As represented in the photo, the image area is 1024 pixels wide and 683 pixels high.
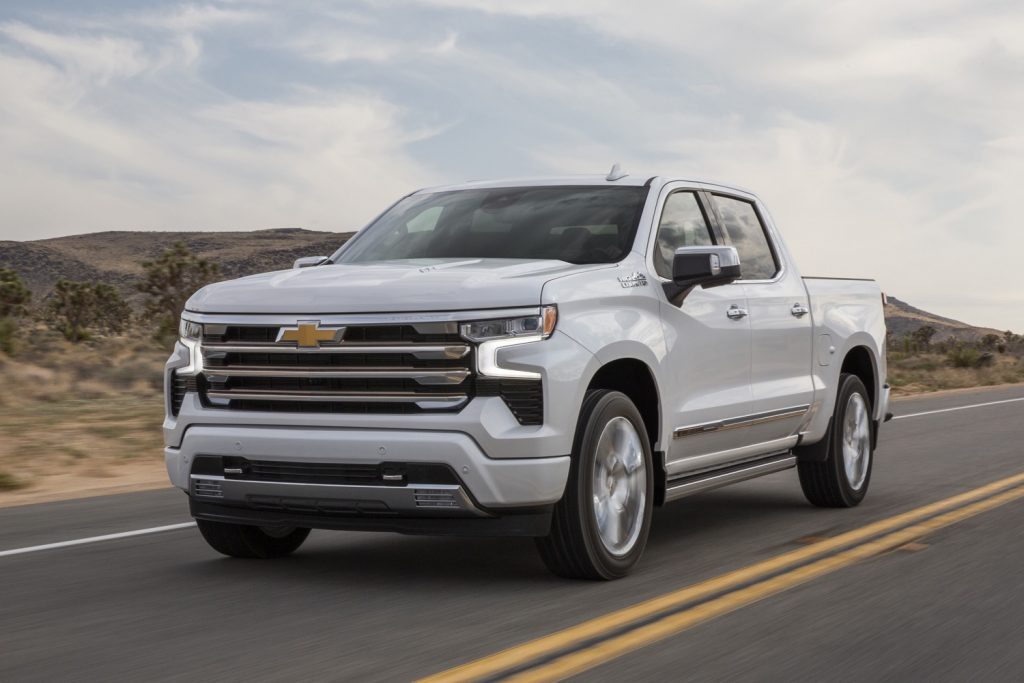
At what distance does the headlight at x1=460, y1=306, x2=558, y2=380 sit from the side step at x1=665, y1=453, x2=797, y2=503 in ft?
4.81

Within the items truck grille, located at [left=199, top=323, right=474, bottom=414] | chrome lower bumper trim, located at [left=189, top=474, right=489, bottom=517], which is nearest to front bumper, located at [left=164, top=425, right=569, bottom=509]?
chrome lower bumper trim, located at [left=189, top=474, right=489, bottom=517]

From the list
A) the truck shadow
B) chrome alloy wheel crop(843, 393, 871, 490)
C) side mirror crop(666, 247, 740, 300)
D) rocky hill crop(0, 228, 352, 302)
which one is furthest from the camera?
rocky hill crop(0, 228, 352, 302)

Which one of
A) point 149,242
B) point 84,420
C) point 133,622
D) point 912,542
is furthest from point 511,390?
point 149,242

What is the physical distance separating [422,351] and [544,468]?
0.71 m

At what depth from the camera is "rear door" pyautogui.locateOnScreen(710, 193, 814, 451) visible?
7.74m

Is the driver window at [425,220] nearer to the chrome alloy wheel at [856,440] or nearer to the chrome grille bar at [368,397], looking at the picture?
the chrome grille bar at [368,397]

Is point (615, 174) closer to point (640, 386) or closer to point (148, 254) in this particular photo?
point (640, 386)

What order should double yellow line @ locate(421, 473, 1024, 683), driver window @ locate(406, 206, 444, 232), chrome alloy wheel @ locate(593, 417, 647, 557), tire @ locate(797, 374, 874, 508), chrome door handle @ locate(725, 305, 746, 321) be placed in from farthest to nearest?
tire @ locate(797, 374, 874, 508)
driver window @ locate(406, 206, 444, 232)
chrome door handle @ locate(725, 305, 746, 321)
chrome alloy wheel @ locate(593, 417, 647, 557)
double yellow line @ locate(421, 473, 1024, 683)

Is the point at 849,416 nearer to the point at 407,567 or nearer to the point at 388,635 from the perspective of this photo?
the point at 407,567

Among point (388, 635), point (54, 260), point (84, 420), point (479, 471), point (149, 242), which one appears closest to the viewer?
point (388, 635)

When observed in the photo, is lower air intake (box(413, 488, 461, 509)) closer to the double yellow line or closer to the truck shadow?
the truck shadow

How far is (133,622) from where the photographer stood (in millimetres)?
5371

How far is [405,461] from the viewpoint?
559cm

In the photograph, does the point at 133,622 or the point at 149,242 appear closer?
the point at 133,622
